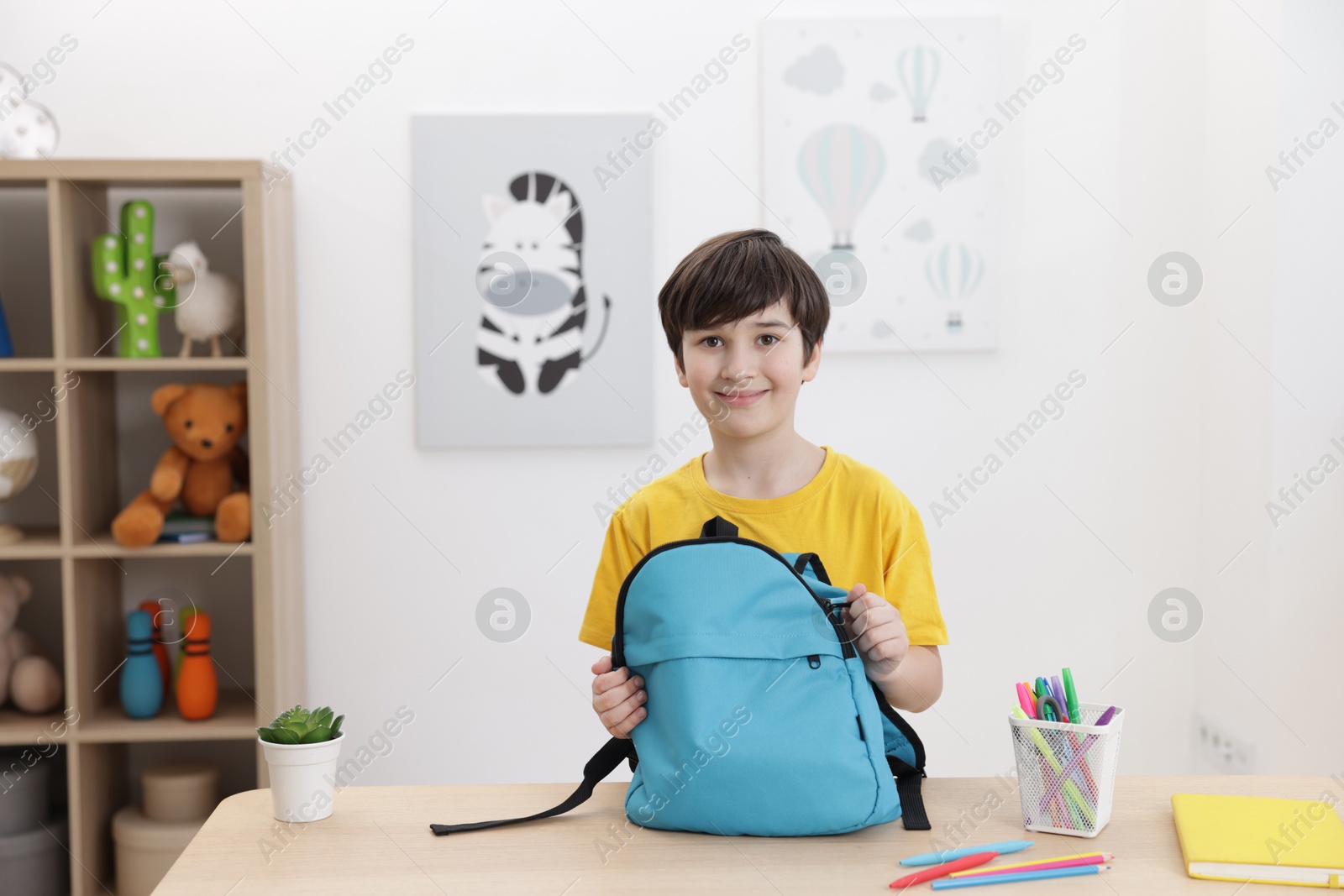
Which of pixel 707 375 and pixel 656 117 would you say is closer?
pixel 707 375

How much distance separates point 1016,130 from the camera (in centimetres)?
237

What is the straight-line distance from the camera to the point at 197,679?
2170 mm

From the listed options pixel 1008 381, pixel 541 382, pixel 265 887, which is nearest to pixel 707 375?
pixel 265 887

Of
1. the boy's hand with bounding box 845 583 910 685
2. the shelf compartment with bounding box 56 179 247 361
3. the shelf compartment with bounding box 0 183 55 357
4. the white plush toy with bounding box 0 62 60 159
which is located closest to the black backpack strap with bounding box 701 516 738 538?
the boy's hand with bounding box 845 583 910 685

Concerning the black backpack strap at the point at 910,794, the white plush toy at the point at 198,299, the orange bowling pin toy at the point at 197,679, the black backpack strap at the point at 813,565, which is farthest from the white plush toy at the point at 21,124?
the black backpack strap at the point at 910,794

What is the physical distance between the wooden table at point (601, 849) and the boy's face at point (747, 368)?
0.42 metres

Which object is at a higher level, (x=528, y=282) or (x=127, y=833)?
(x=528, y=282)

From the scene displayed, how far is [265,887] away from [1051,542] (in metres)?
1.96

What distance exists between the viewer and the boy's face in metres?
1.17

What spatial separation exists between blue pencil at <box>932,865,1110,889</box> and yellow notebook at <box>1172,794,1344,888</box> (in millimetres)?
84

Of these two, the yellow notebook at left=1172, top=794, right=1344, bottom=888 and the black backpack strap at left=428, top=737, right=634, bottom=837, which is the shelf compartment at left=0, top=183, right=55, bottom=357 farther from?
the yellow notebook at left=1172, top=794, right=1344, bottom=888

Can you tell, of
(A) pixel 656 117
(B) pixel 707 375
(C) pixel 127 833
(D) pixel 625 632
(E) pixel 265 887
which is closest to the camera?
(E) pixel 265 887

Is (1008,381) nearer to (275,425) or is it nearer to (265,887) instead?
(275,425)

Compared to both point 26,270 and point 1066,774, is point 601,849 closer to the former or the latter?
point 1066,774
